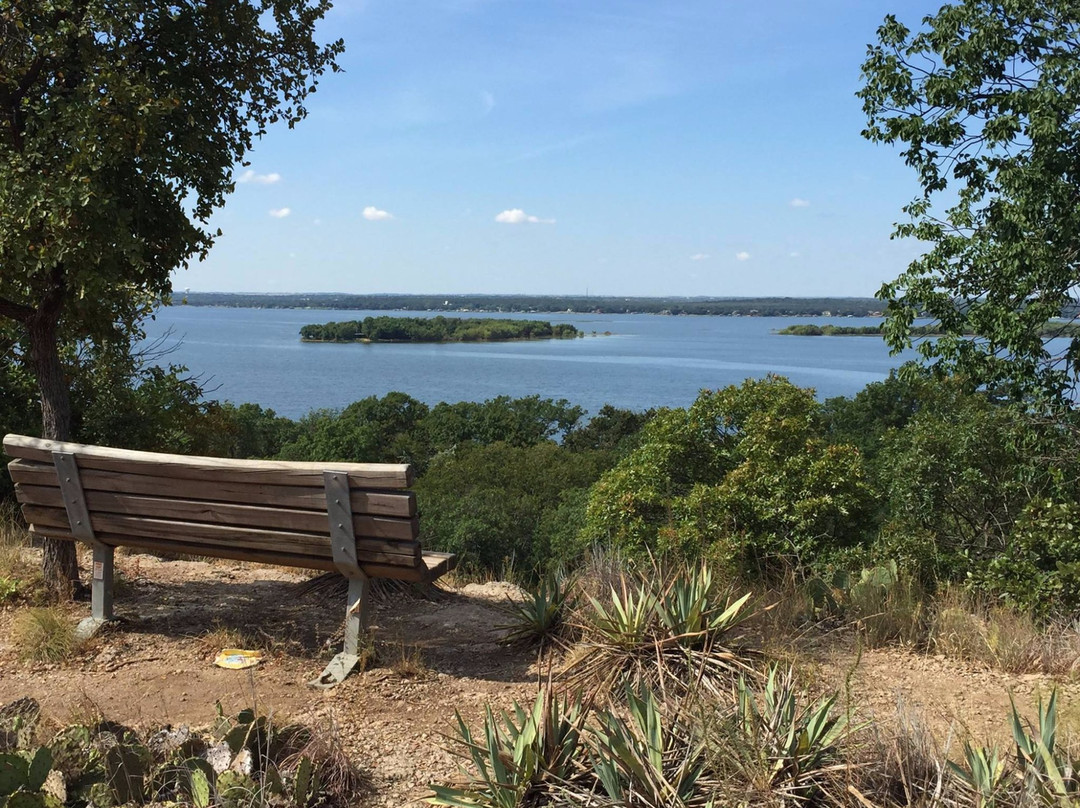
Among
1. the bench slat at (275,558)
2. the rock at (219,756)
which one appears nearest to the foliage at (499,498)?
the bench slat at (275,558)

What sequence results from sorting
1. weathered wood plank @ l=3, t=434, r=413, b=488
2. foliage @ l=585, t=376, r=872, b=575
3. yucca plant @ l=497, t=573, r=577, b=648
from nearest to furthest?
weathered wood plank @ l=3, t=434, r=413, b=488
yucca plant @ l=497, t=573, r=577, b=648
foliage @ l=585, t=376, r=872, b=575

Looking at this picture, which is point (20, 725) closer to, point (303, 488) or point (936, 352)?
point (303, 488)

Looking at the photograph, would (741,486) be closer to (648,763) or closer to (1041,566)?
(1041,566)

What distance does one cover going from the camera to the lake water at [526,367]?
64812mm

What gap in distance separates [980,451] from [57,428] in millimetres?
7686

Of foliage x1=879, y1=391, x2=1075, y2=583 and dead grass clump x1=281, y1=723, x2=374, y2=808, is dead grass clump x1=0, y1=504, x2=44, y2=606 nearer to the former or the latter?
dead grass clump x1=281, y1=723, x2=374, y2=808

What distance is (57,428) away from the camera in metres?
5.32

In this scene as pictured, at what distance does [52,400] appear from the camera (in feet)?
17.4

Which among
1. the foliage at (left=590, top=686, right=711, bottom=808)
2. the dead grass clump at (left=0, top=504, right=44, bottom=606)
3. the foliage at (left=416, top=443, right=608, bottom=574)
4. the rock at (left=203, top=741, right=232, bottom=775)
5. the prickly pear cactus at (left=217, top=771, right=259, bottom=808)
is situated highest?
the foliage at (left=590, top=686, right=711, bottom=808)

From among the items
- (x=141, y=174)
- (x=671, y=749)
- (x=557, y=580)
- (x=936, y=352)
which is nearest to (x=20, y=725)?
(x=671, y=749)

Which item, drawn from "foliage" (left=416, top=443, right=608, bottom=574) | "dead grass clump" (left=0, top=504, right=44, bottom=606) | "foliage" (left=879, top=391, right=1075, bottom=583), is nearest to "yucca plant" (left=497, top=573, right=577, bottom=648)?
"dead grass clump" (left=0, top=504, right=44, bottom=606)

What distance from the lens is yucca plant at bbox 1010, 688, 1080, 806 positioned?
99.6 inches

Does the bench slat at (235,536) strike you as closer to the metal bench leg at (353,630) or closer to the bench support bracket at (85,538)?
the bench support bracket at (85,538)

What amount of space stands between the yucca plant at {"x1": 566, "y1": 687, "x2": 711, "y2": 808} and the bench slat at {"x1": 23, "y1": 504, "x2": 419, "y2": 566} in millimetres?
1407
